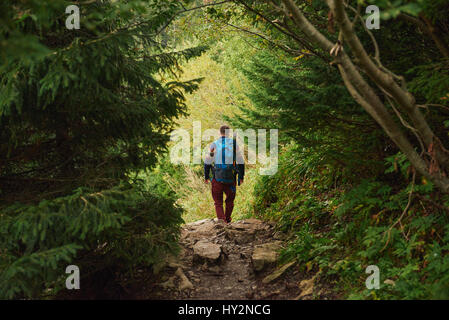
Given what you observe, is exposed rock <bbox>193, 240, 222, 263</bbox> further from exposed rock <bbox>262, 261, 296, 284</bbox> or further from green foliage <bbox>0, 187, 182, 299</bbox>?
green foliage <bbox>0, 187, 182, 299</bbox>

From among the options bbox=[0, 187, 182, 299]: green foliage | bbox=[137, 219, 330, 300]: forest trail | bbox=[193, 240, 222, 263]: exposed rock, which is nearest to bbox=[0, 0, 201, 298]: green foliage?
bbox=[0, 187, 182, 299]: green foliage

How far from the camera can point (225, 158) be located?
7160mm

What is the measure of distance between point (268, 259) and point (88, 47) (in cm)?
338

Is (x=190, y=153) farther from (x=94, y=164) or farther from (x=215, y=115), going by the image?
(x=94, y=164)

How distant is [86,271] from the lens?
161 inches

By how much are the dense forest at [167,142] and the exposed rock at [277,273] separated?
111 mm

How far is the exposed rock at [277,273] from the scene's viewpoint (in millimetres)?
4570

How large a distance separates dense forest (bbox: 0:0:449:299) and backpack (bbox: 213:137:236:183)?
1931mm

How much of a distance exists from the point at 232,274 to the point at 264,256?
1.63 ft

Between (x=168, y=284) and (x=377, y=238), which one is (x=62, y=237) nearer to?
(x=168, y=284)

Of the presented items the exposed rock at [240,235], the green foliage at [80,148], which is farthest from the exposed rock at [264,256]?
the green foliage at [80,148]

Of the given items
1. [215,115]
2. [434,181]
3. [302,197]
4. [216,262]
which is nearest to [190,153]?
[215,115]

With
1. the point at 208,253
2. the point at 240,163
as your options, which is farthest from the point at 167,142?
the point at 240,163

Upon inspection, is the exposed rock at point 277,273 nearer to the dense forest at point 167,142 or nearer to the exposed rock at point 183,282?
the dense forest at point 167,142
